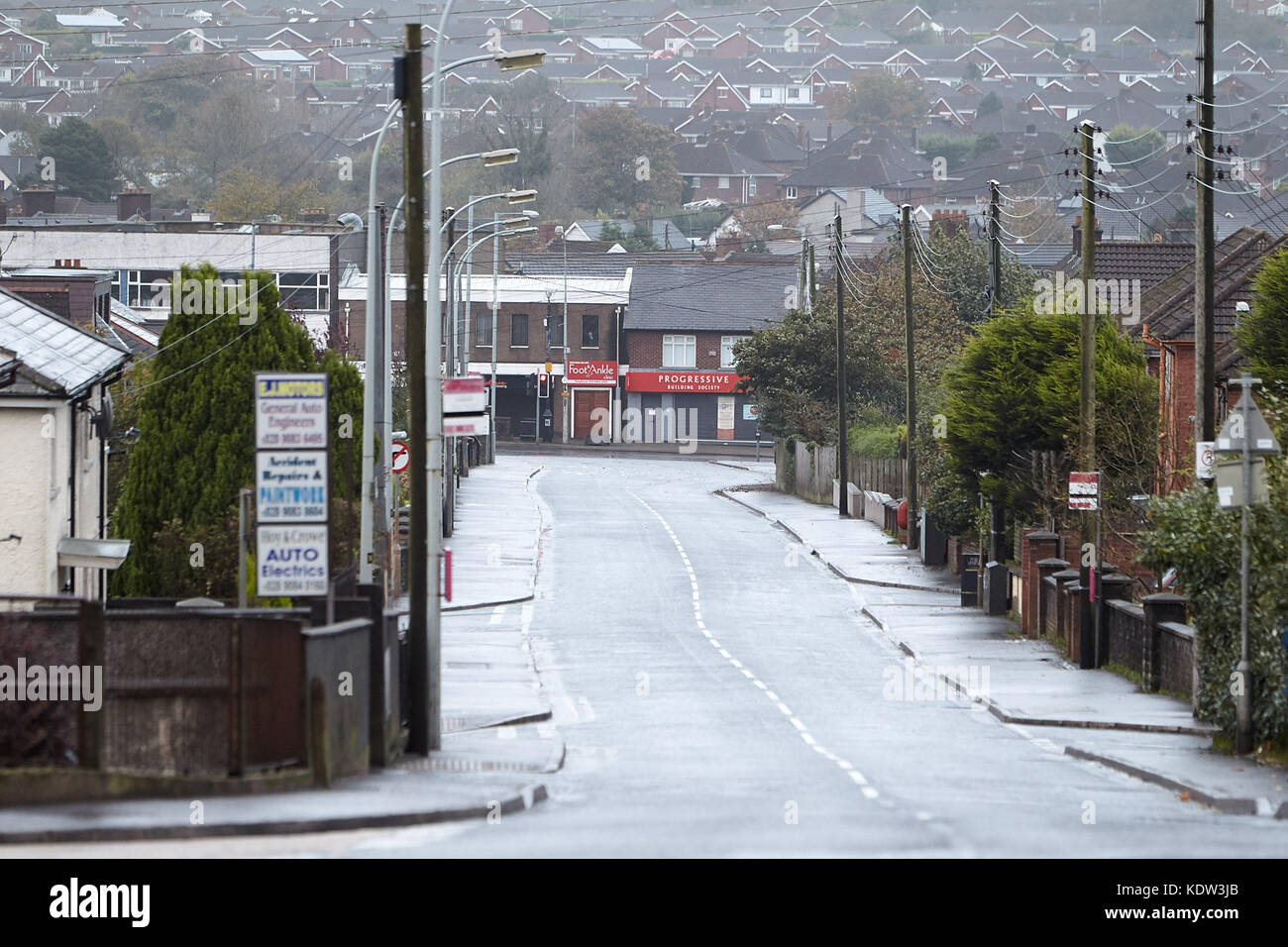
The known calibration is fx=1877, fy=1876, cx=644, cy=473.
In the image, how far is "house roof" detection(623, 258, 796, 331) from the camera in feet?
320

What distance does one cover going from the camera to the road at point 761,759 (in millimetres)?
13523

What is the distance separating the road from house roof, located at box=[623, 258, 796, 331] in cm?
5373

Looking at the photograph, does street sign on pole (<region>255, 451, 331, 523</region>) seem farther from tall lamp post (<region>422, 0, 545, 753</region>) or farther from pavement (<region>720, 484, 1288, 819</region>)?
pavement (<region>720, 484, 1288, 819</region>)

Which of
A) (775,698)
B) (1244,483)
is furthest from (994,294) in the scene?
(1244,483)

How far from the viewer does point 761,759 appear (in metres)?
19.5

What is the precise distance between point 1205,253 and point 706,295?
7496 centimetres

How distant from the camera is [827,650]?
31531 mm

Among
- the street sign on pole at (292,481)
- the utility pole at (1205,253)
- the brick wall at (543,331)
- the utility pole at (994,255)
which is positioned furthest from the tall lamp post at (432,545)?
the brick wall at (543,331)

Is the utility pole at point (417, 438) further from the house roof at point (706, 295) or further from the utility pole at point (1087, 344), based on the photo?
the house roof at point (706, 295)

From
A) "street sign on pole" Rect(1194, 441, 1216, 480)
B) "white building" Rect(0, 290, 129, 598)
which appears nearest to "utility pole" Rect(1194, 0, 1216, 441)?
"street sign on pole" Rect(1194, 441, 1216, 480)

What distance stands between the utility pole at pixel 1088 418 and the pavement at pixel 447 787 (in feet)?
28.3

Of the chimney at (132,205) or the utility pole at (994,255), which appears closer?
the utility pole at (994,255)

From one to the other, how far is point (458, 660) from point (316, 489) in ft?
41.4
